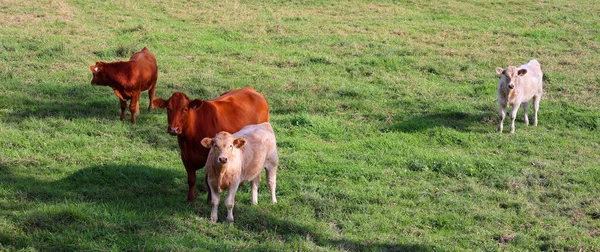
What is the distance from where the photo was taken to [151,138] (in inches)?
441

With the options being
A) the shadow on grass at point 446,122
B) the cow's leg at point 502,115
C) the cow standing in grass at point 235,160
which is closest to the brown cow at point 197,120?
the cow standing in grass at point 235,160

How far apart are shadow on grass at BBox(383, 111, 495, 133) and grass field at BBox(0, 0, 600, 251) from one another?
6 cm

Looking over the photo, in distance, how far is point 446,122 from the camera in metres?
13.0

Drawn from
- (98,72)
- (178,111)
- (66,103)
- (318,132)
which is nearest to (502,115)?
(318,132)

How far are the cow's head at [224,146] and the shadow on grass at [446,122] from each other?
17.3 feet

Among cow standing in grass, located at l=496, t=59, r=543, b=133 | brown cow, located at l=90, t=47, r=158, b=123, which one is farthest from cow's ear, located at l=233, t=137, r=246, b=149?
cow standing in grass, located at l=496, t=59, r=543, b=133

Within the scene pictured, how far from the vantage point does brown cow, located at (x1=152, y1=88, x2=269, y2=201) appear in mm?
8367

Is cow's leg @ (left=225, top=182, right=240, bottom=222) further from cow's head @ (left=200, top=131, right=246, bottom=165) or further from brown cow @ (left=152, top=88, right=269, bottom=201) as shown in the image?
brown cow @ (left=152, top=88, right=269, bottom=201)

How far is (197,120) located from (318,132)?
380 centimetres

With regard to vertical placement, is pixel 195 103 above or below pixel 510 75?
above

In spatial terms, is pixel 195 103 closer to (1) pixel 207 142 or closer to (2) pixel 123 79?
(1) pixel 207 142

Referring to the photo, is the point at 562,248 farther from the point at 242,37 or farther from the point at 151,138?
the point at 242,37

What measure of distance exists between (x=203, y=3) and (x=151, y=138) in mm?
13510

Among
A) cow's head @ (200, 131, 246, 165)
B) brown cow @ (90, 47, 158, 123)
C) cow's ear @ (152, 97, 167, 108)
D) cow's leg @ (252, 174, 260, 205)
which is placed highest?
cow's ear @ (152, 97, 167, 108)
